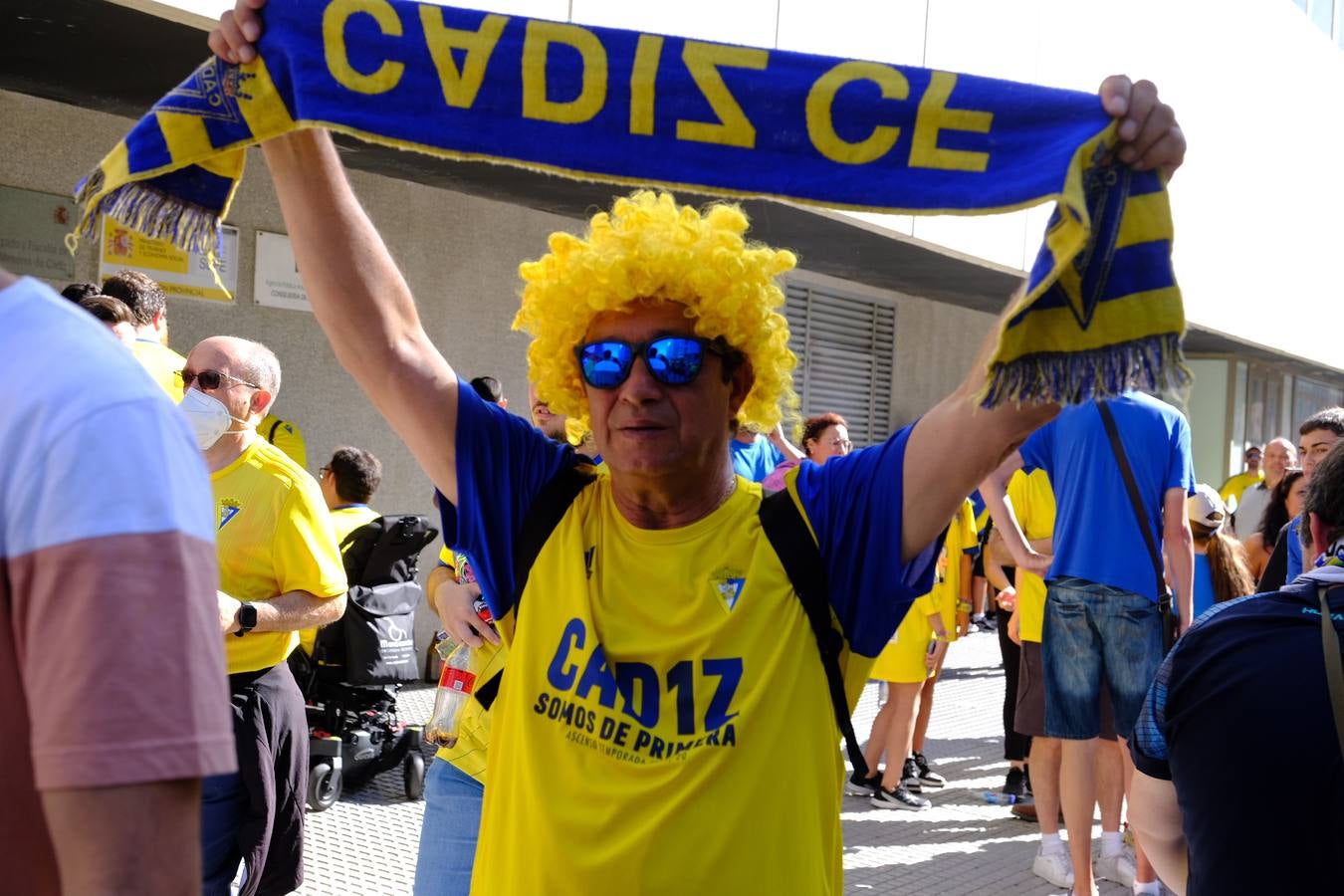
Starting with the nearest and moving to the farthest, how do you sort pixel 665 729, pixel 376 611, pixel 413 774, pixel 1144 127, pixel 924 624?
pixel 1144 127 → pixel 665 729 → pixel 376 611 → pixel 413 774 → pixel 924 624

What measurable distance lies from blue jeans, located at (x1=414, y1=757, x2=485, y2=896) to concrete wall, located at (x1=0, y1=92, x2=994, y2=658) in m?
6.46

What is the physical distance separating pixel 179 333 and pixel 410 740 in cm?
348

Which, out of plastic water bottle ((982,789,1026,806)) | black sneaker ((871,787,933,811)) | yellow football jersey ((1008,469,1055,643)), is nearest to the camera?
yellow football jersey ((1008,469,1055,643))

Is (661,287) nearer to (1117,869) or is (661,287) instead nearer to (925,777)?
(1117,869)

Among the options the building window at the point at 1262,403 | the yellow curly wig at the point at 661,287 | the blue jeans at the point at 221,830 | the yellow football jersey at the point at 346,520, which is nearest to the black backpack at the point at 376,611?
the yellow football jersey at the point at 346,520

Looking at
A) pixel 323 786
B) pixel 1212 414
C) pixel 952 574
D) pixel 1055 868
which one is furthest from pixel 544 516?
pixel 1212 414

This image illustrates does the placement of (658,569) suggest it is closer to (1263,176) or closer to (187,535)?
(187,535)

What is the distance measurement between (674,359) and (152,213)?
3.19ft

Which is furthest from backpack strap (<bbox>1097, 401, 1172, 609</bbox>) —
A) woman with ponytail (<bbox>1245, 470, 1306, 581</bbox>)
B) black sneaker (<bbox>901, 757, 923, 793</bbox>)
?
black sneaker (<bbox>901, 757, 923, 793</bbox>)

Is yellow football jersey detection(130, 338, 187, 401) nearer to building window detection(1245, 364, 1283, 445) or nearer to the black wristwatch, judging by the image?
the black wristwatch

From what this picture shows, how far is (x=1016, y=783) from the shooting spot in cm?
832

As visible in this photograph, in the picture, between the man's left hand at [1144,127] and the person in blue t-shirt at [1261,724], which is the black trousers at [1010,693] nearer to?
the person in blue t-shirt at [1261,724]

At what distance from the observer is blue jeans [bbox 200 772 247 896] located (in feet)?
13.2

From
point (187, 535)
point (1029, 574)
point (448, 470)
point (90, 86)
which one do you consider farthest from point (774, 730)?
point (90, 86)
